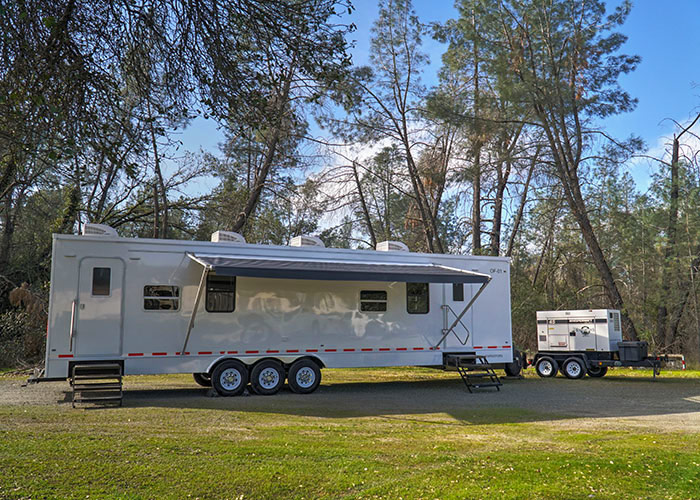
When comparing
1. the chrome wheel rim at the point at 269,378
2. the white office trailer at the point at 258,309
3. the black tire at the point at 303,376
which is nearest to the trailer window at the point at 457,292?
the white office trailer at the point at 258,309

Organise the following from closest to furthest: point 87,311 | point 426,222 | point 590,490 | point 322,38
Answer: point 590,490 < point 322,38 < point 87,311 < point 426,222

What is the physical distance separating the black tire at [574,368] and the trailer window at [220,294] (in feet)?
30.8

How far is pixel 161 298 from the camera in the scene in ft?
36.8

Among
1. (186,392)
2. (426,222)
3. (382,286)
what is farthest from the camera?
(426,222)

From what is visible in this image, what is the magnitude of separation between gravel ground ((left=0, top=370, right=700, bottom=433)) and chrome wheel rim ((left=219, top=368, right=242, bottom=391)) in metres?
0.41

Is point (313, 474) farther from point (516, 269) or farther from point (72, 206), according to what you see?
point (516, 269)

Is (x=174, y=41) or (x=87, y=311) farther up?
(x=174, y=41)

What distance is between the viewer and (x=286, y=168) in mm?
22906

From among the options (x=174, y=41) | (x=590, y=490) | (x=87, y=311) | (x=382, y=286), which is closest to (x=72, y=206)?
(x=87, y=311)

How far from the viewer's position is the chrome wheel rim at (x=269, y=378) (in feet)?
38.5

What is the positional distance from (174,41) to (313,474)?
5.51m

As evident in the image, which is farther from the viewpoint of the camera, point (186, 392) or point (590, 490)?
point (186, 392)

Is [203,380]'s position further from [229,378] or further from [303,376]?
[303,376]

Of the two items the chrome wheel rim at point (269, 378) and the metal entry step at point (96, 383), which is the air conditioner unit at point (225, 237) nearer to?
the chrome wheel rim at point (269, 378)
